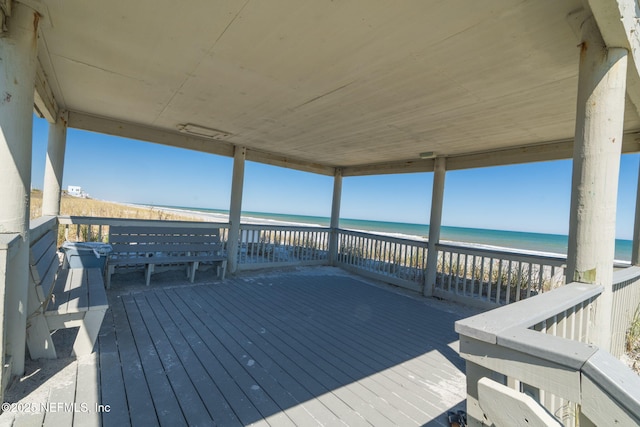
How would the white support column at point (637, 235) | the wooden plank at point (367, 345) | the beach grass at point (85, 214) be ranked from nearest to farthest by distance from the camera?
the wooden plank at point (367, 345) < the white support column at point (637, 235) < the beach grass at point (85, 214)

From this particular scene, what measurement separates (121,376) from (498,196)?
33866 mm

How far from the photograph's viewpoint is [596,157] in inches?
58.6

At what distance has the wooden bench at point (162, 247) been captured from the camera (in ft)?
13.7

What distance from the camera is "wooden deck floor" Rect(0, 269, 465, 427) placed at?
180cm

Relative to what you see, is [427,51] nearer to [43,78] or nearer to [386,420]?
[386,420]

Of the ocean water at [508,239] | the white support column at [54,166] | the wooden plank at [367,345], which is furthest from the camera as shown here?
the ocean water at [508,239]

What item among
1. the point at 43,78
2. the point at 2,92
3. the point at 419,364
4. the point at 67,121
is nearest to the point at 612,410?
the point at 419,364

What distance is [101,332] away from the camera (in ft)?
8.89

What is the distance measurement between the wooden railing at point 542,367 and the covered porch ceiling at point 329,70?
160 cm

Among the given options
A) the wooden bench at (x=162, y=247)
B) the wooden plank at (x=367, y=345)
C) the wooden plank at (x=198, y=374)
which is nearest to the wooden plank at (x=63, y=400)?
the wooden plank at (x=198, y=374)

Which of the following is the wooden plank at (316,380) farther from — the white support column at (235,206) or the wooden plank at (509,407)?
the white support column at (235,206)

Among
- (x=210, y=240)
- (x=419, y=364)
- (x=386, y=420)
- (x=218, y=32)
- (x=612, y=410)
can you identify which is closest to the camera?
(x=612, y=410)

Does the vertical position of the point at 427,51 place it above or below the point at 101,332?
above

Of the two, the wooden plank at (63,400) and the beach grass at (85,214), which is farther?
the beach grass at (85,214)
